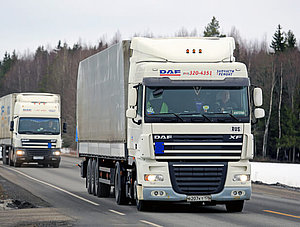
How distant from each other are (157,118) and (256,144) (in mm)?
71388

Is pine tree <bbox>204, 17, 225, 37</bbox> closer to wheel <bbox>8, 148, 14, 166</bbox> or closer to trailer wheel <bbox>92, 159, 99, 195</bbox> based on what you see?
wheel <bbox>8, 148, 14, 166</bbox>

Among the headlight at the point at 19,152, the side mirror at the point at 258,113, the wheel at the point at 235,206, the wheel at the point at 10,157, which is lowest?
the wheel at the point at 235,206

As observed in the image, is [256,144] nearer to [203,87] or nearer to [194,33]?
[194,33]

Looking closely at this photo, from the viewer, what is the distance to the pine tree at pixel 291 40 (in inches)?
4040

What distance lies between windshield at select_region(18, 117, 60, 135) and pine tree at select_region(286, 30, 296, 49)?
219ft

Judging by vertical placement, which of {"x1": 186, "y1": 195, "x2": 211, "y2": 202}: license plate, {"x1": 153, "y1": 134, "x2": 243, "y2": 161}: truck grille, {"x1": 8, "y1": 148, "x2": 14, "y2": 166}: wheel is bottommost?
{"x1": 186, "y1": 195, "x2": 211, "y2": 202}: license plate

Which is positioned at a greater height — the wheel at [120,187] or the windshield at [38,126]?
the windshield at [38,126]

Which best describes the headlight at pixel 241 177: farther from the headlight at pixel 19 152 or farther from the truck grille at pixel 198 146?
the headlight at pixel 19 152

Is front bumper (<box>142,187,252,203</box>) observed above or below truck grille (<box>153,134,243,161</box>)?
below

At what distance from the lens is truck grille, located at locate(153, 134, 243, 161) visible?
1553 centimetres

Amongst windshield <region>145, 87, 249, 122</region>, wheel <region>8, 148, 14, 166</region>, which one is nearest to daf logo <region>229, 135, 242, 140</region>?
windshield <region>145, 87, 249, 122</region>

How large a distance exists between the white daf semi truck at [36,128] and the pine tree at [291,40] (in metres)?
66.5

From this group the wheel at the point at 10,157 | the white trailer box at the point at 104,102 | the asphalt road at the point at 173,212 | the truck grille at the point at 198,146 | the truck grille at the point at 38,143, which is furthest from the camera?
the wheel at the point at 10,157

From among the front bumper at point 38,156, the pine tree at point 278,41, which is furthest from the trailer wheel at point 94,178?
the pine tree at point 278,41
